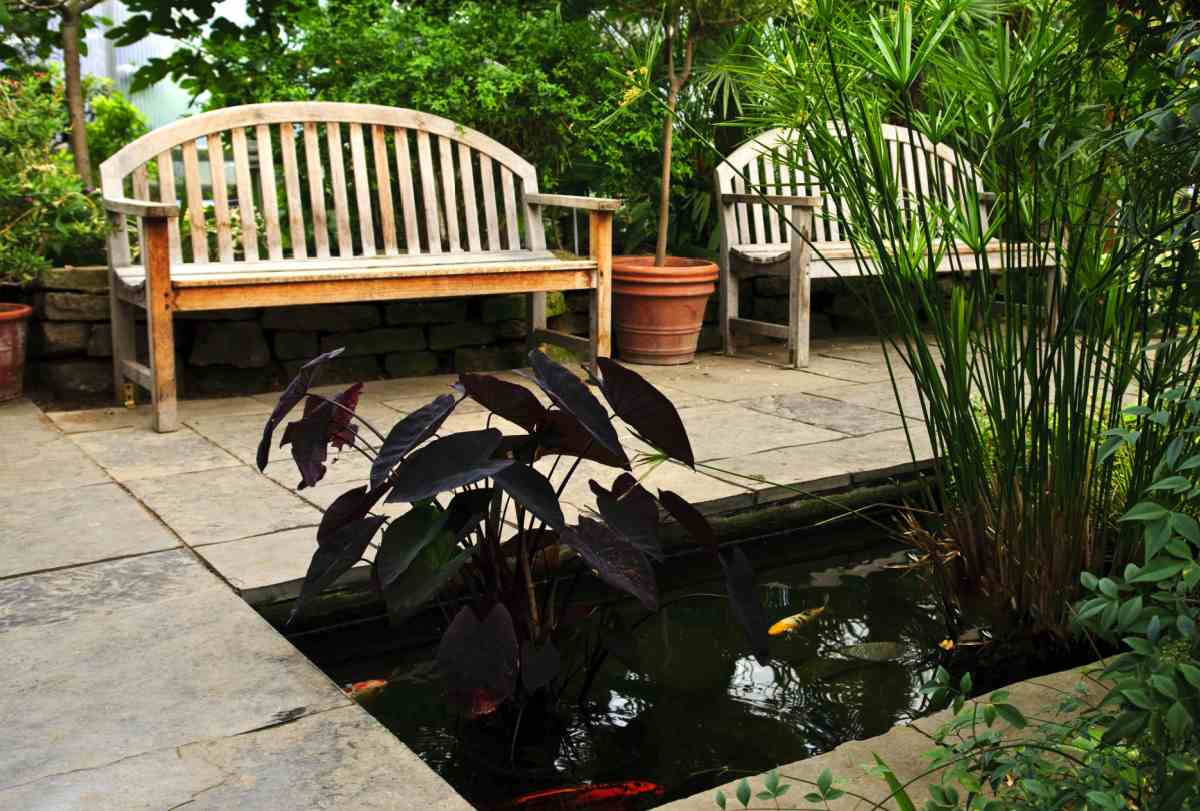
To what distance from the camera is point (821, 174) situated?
8.05ft

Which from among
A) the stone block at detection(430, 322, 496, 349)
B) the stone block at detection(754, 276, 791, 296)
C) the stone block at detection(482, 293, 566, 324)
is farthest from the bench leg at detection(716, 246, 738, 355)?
the stone block at detection(430, 322, 496, 349)

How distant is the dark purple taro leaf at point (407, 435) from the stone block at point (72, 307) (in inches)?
120

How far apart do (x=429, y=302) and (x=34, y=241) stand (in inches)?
57.7

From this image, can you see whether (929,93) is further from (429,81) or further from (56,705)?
(429,81)

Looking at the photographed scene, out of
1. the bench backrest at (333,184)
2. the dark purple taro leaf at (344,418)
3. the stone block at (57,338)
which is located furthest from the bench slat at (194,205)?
the dark purple taro leaf at (344,418)

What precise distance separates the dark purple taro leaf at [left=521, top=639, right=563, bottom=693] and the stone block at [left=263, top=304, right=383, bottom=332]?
304 centimetres

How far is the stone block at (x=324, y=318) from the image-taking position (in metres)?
4.90

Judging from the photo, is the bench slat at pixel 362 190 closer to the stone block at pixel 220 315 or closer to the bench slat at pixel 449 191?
the bench slat at pixel 449 191

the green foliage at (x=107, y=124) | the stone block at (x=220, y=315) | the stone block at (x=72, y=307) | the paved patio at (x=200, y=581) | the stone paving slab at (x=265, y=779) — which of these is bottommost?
the stone paving slab at (x=265, y=779)

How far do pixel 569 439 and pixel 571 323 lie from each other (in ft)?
11.5

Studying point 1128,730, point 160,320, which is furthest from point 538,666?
point 160,320

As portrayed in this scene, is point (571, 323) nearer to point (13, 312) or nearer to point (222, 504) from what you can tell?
point (13, 312)

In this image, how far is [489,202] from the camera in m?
5.18

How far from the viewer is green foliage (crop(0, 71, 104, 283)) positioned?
4391mm
